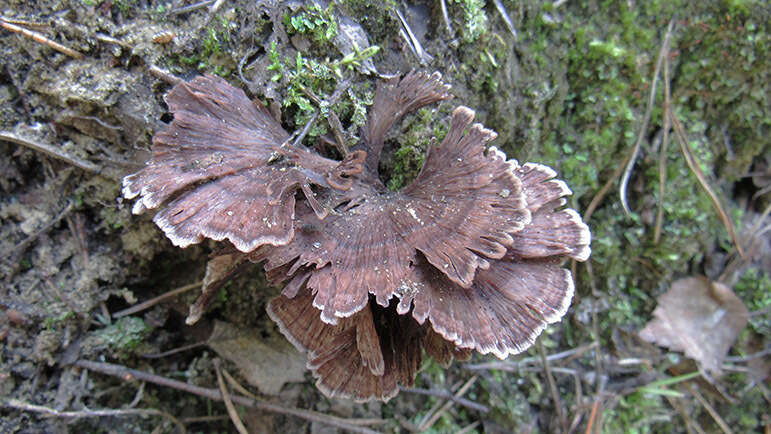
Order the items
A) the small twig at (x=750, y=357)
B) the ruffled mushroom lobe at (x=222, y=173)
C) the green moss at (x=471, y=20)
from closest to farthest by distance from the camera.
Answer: the ruffled mushroom lobe at (x=222, y=173) < the green moss at (x=471, y=20) < the small twig at (x=750, y=357)

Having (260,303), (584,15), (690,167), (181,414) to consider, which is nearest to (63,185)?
(260,303)

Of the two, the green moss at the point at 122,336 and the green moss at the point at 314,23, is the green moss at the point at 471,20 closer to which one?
the green moss at the point at 314,23

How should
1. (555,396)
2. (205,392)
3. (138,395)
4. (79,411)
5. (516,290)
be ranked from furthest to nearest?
(555,396), (205,392), (138,395), (79,411), (516,290)

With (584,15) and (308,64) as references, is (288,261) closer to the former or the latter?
(308,64)

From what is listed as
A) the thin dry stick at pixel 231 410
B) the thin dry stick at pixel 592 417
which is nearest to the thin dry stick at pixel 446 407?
the thin dry stick at pixel 592 417

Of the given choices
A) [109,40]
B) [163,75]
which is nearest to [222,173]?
[163,75]

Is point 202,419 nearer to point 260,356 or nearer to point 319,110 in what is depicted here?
point 260,356
